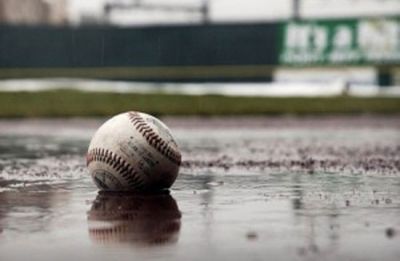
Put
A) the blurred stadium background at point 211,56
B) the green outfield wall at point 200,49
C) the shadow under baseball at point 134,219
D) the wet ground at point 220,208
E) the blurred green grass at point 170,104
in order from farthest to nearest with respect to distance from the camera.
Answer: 1. the green outfield wall at point 200,49
2. the blurred stadium background at point 211,56
3. the blurred green grass at point 170,104
4. the shadow under baseball at point 134,219
5. the wet ground at point 220,208

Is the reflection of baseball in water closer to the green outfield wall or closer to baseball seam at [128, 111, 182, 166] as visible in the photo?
baseball seam at [128, 111, 182, 166]

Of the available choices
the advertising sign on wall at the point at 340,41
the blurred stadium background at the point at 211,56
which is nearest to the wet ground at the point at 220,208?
the blurred stadium background at the point at 211,56

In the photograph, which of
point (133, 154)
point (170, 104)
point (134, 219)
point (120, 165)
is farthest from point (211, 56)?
point (134, 219)

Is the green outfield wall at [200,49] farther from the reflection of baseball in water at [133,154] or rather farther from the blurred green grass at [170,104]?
the reflection of baseball in water at [133,154]

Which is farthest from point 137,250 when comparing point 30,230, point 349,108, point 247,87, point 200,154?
point 247,87

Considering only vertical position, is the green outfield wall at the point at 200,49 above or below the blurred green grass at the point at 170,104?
above

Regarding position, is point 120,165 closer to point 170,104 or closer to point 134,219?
point 134,219

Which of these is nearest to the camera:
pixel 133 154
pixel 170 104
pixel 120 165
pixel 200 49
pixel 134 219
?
pixel 134 219
